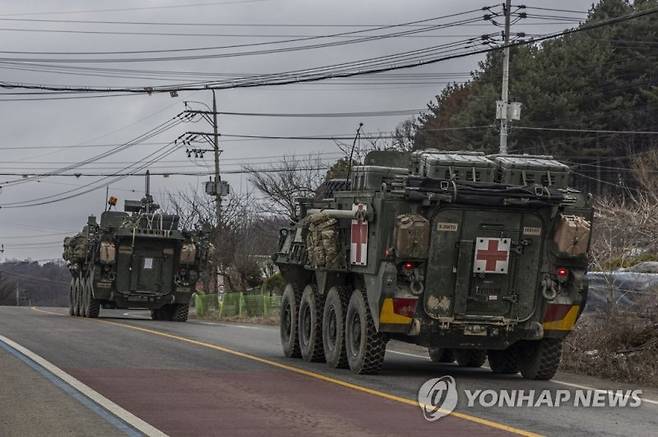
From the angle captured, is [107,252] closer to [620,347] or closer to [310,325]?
[310,325]

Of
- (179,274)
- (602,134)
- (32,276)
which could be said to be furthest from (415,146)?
(32,276)

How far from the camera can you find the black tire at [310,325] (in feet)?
58.1

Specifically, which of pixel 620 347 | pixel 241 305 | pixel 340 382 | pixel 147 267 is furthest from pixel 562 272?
pixel 241 305

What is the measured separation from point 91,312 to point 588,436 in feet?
84.6

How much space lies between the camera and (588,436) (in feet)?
33.4

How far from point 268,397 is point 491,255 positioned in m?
3.79

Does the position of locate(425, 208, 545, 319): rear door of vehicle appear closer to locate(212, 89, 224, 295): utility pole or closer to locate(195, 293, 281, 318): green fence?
locate(195, 293, 281, 318): green fence

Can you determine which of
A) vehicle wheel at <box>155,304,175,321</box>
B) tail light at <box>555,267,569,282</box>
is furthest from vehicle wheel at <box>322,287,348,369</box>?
vehicle wheel at <box>155,304,175,321</box>

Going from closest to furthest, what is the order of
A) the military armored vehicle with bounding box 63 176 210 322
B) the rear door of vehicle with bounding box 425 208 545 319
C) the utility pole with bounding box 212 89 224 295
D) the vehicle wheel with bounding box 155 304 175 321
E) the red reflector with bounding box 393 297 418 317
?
the red reflector with bounding box 393 297 418 317 < the rear door of vehicle with bounding box 425 208 545 319 < the military armored vehicle with bounding box 63 176 210 322 < the vehicle wheel with bounding box 155 304 175 321 < the utility pole with bounding box 212 89 224 295

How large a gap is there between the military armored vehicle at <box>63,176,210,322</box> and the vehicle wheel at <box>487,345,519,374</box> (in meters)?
17.1

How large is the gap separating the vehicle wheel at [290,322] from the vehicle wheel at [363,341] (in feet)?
9.75

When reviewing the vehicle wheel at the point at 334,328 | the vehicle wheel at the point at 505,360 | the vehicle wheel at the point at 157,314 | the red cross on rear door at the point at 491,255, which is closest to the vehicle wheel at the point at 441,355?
the vehicle wheel at the point at 505,360

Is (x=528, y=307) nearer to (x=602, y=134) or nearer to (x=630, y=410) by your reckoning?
(x=630, y=410)

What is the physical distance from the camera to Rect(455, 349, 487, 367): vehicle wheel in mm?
17578
